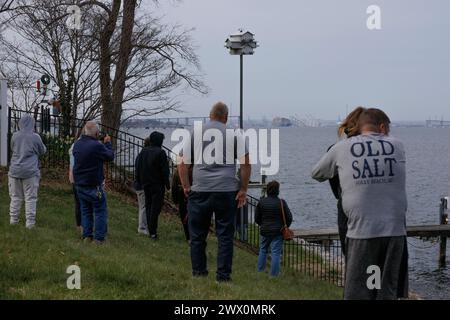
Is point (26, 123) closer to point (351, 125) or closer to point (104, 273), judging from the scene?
point (104, 273)

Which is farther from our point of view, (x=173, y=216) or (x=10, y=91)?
(x=10, y=91)

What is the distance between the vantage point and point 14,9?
17141 mm

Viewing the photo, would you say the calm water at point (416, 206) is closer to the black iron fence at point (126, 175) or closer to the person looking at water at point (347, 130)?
the black iron fence at point (126, 175)

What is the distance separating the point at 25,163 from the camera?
8.99m

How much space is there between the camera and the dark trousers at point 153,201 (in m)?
11.1

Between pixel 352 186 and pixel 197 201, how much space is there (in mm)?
1995

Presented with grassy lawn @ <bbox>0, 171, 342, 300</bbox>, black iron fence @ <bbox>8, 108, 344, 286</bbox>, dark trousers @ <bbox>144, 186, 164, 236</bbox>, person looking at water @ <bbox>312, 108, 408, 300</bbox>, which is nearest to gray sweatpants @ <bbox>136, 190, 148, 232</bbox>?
dark trousers @ <bbox>144, 186, 164, 236</bbox>

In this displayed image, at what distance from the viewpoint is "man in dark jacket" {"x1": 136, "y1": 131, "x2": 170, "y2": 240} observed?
1091 centimetres

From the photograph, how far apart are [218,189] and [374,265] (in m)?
1.97

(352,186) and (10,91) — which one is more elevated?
(10,91)

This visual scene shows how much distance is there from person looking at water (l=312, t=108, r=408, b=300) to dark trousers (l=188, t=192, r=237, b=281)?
1.69 m

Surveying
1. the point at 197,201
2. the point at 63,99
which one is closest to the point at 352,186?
the point at 197,201

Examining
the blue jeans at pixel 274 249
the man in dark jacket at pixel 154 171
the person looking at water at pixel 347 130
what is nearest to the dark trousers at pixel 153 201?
the man in dark jacket at pixel 154 171

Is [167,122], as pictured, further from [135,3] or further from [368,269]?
[368,269]
